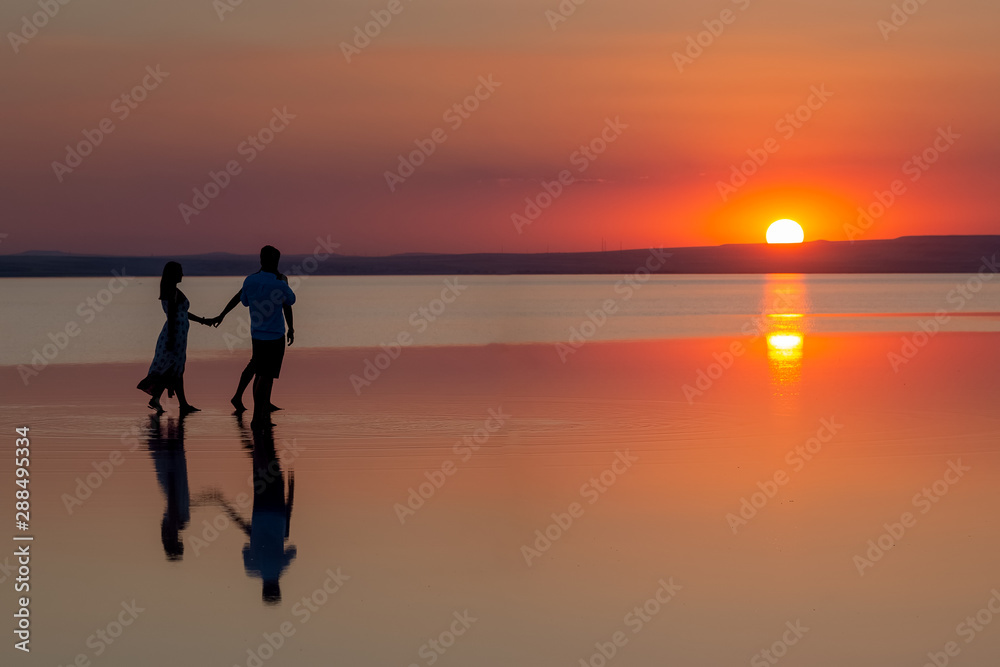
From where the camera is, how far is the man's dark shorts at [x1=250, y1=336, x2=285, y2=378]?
12.5 metres

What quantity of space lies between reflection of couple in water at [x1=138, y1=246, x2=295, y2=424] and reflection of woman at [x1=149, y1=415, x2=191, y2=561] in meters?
0.72

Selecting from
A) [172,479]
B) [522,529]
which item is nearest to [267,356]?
[172,479]

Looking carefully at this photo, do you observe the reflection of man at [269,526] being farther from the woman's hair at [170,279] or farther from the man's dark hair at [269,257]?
the woman's hair at [170,279]

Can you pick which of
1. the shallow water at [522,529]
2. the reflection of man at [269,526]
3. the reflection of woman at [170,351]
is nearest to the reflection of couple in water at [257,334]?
the reflection of woman at [170,351]

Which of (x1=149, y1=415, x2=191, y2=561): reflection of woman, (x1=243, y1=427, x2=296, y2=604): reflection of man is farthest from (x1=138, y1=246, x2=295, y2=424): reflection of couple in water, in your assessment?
(x1=243, y1=427, x2=296, y2=604): reflection of man

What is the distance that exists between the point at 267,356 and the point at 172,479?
3.54 metres

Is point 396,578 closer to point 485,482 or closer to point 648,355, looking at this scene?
point 485,482

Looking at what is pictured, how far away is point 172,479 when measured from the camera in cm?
909

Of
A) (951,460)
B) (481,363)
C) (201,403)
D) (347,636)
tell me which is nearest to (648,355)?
(481,363)

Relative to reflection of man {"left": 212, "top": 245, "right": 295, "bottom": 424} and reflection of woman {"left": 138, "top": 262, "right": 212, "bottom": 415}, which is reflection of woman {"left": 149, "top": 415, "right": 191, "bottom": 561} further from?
reflection of man {"left": 212, "top": 245, "right": 295, "bottom": 424}

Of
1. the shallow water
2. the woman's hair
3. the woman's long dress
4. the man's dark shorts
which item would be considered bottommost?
the shallow water

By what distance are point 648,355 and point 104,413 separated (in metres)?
10.9

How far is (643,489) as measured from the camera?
8602mm

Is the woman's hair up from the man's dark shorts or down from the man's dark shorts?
up
